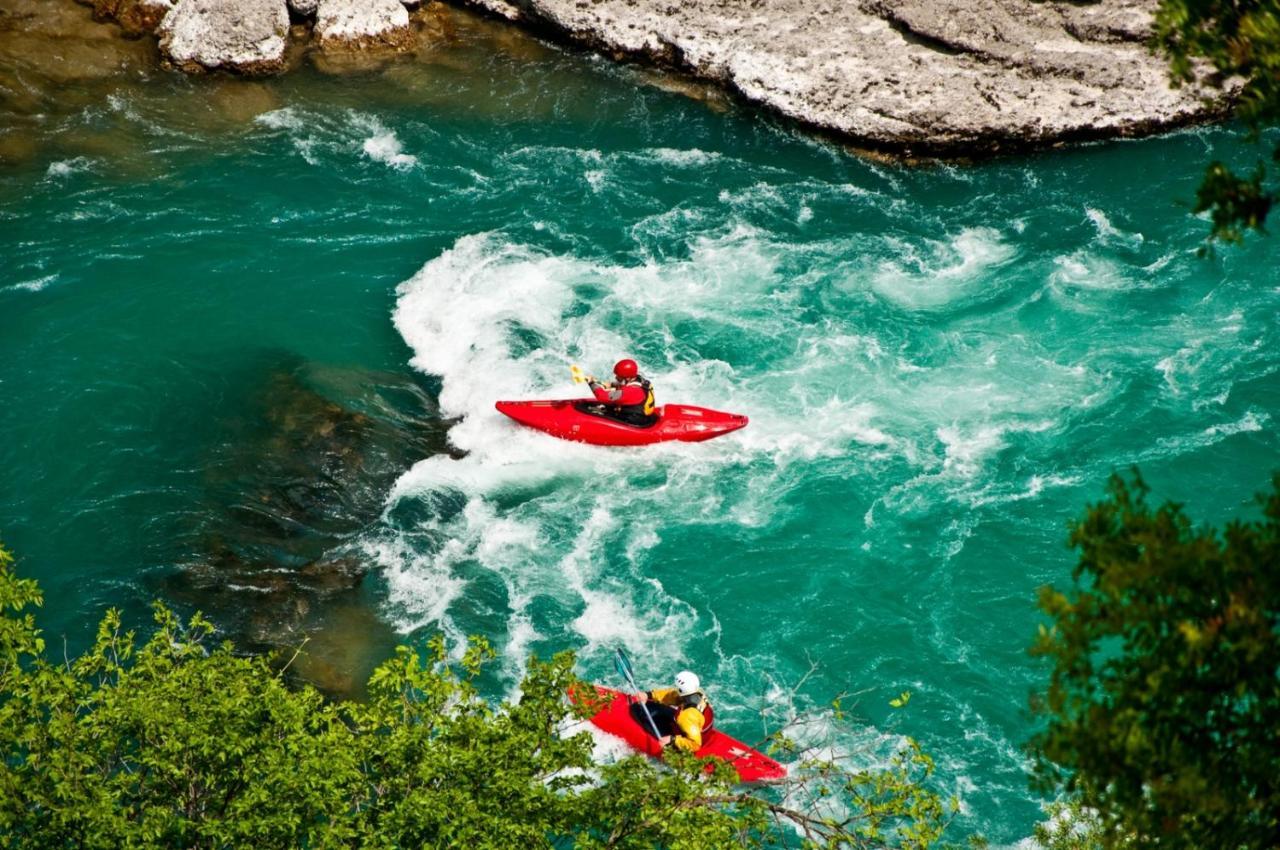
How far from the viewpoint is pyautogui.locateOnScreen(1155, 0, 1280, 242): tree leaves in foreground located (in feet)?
21.1

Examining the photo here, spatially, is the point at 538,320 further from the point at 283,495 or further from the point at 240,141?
the point at 240,141

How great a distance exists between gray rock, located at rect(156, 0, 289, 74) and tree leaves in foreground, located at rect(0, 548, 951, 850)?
16993 millimetres

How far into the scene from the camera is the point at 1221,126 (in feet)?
71.1

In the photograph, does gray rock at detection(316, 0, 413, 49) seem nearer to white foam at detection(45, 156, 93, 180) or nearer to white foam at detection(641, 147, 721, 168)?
white foam at detection(45, 156, 93, 180)

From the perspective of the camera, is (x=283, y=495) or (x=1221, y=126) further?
(x=1221, y=126)

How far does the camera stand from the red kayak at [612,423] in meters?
16.3

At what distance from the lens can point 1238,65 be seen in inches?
259

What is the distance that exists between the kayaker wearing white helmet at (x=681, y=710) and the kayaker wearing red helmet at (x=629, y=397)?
4554mm

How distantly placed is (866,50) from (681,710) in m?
14.8

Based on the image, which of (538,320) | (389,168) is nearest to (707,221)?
(538,320)

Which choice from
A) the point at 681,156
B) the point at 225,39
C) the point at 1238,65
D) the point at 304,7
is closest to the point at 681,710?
the point at 1238,65

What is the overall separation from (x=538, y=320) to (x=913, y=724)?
868 centimetres

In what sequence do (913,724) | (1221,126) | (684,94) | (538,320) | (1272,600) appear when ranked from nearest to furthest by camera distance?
(1272,600)
(913,724)
(538,320)
(1221,126)
(684,94)

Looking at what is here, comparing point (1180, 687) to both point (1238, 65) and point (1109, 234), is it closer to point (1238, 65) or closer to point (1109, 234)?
point (1238, 65)
